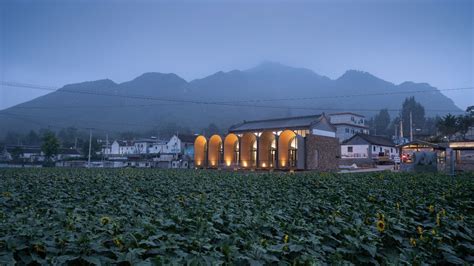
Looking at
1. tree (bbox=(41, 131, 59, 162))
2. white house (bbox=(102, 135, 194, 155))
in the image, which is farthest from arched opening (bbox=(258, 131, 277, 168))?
tree (bbox=(41, 131, 59, 162))

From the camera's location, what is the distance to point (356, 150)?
62.0 metres

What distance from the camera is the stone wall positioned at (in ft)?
125

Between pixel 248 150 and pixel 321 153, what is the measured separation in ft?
29.6

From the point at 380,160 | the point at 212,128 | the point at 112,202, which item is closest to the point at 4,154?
the point at 212,128

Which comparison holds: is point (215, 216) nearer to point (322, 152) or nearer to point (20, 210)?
point (20, 210)

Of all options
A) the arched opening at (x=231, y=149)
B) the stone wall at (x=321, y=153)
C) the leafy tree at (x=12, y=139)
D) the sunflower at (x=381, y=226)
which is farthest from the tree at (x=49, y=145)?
the sunflower at (x=381, y=226)

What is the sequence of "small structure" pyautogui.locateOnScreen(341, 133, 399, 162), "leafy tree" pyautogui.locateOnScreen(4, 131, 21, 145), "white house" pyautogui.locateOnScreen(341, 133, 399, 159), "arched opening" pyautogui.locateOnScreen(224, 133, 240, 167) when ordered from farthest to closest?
"leafy tree" pyautogui.locateOnScreen(4, 131, 21, 145) < "white house" pyautogui.locateOnScreen(341, 133, 399, 159) < "small structure" pyautogui.locateOnScreen(341, 133, 399, 162) < "arched opening" pyautogui.locateOnScreen(224, 133, 240, 167)

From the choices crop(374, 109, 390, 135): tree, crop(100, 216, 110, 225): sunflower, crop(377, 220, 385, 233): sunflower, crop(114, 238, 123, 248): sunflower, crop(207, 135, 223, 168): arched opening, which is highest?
crop(374, 109, 390, 135): tree

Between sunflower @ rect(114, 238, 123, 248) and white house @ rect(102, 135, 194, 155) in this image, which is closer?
sunflower @ rect(114, 238, 123, 248)

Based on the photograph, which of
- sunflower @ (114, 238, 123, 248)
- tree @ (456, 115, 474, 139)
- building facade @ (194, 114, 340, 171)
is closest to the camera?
sunflower @ (114, 238, 123, 248)

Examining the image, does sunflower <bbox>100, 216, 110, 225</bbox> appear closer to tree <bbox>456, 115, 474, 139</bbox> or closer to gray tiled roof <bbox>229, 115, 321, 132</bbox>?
gray tiled roof <bbox>229, 115, 321, 132</bbox>

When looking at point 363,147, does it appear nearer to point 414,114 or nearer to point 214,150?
point 214,150

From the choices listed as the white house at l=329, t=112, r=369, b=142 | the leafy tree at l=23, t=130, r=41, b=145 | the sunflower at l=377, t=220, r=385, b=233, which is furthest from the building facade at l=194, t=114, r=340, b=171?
the leafy tree at l=23, t=130, r=41, b=145

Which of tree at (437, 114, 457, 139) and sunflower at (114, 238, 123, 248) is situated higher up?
tree at (437, 114, 457, 139)
